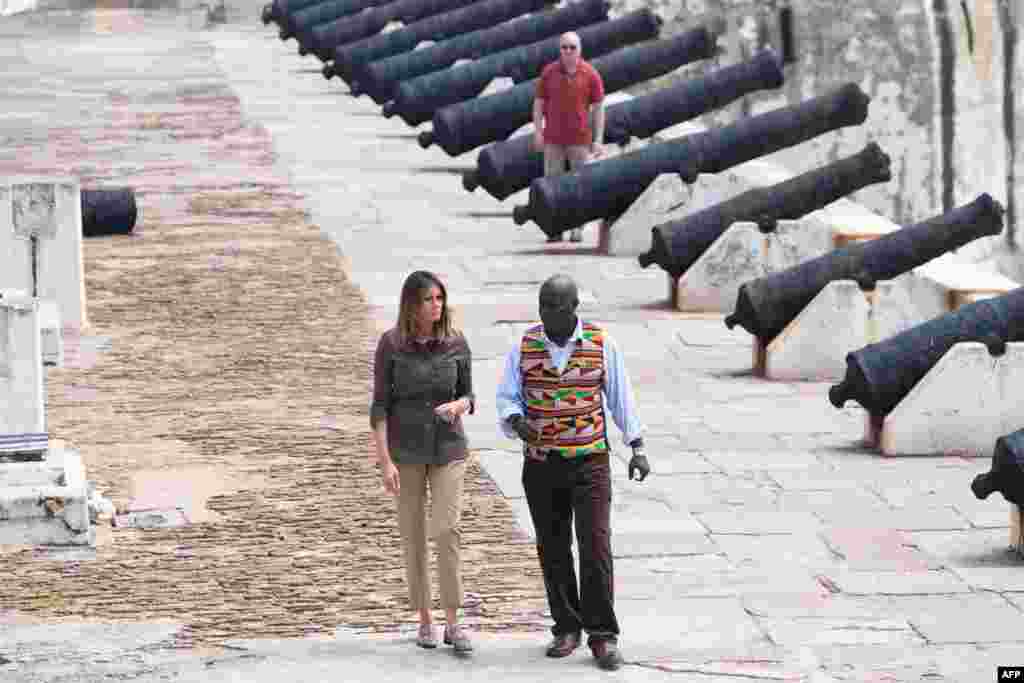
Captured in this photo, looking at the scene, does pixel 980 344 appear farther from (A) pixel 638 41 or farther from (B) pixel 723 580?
(A) pixel 638 41

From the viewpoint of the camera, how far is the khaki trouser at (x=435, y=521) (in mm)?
9766

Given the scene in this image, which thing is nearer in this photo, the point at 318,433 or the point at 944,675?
the point at 944,675

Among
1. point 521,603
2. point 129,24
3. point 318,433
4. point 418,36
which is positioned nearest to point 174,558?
point 521,603

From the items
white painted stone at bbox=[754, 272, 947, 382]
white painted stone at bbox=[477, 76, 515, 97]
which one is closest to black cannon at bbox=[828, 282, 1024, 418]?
white painted stone at bbox=[754, 272, 947, 382]

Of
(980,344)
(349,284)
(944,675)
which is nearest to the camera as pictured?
(944,675)

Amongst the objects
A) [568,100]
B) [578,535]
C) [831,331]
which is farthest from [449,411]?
[568,100]

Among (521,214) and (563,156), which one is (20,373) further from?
(563,156)

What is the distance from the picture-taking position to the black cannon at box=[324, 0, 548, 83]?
110 ft

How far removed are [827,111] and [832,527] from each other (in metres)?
10.6

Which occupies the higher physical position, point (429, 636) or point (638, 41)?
point (638, 41)

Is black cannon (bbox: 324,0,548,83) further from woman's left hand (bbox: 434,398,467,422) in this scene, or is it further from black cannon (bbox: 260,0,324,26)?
woman's left hand (bbox: 434,398,467,422)

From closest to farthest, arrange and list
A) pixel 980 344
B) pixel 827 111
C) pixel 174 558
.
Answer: pixel 174 558
pixel 980 344
pixel 827 111

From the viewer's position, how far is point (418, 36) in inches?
1321

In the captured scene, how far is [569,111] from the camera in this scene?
20953 mm
